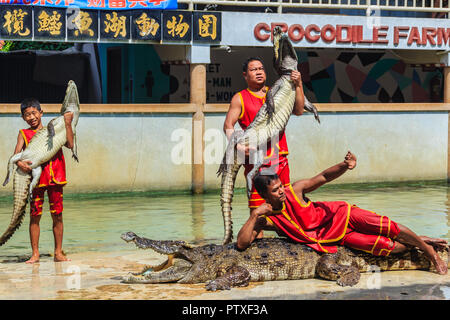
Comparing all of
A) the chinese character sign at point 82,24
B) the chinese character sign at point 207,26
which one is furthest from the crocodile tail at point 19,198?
the chinese character sign at point 207,26

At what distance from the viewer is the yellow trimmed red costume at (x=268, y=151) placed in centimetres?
766

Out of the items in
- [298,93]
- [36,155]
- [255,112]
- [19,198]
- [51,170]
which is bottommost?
[19,198]

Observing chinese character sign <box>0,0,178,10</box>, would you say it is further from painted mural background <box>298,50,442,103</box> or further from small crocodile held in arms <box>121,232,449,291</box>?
small crocodile held in arms <box>121,232,449,291</box>

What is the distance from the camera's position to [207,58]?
561 inches

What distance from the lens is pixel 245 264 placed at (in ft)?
23.4

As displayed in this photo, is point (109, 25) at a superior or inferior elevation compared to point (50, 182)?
superior

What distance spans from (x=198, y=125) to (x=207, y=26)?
1.77 meters

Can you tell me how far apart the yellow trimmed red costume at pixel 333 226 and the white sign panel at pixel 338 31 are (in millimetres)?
7487

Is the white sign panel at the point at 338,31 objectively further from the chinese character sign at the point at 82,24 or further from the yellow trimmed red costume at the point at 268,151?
the yellow trimmed red costume at the point at 268,151

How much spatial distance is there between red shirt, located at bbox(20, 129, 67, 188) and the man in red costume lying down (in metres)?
2.30

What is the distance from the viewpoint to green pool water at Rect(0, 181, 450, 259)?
9898 mm

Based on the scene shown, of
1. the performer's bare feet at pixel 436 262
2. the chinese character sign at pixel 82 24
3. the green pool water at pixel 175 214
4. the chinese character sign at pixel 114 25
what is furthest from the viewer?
the chinese character sign at pixel 114 25

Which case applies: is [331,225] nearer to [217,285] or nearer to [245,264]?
[245,264]

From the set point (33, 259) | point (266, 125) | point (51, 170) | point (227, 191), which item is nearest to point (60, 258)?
point (33, 259)
